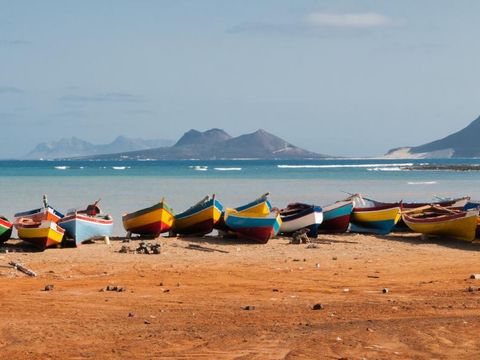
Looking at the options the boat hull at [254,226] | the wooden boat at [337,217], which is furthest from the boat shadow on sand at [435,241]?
the boat hull at [254,226]

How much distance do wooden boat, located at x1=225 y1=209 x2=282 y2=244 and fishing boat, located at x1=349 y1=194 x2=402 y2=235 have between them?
10.3 feet

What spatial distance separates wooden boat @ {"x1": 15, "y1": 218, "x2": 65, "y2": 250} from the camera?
17.5m

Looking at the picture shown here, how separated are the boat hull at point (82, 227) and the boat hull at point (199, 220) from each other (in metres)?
2.21

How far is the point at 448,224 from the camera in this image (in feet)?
67.0

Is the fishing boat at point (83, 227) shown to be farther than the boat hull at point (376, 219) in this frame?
No

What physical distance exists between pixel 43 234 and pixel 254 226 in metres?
5.28

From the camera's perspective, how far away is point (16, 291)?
40.2ft

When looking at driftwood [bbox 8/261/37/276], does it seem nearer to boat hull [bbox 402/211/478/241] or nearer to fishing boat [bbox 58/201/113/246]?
fishing boat [bbox 58/201/113/246]

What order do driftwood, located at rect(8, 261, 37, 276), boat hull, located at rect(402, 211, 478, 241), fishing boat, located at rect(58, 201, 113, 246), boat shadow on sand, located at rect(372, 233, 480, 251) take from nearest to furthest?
driftwood, located at rect(8, 261, 37, 276) < fishing boat, located at rect(58, 201, 113, 246) < boat shadow on sand, located at rect(372, 233, 480, 251) < boat hull, located at rect(402, 211, 478, 241)

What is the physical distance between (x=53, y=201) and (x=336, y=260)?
1066 inches

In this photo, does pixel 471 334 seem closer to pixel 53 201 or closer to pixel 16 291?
pixel 16 291

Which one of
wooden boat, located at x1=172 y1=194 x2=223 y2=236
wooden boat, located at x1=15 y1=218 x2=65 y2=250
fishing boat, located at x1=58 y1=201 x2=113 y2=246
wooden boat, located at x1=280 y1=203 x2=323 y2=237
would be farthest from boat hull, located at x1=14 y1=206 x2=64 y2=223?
wooden boat, located at x1=280 y1=203 x2=323 y2=237

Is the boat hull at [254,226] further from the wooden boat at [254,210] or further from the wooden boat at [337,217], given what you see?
the wooden boat at [337,217]

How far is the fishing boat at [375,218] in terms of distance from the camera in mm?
21891
